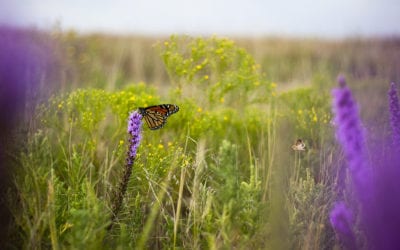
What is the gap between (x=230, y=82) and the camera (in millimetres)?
4902

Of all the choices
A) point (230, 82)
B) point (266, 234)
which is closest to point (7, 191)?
point (266, 234)

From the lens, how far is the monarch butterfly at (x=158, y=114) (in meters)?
3.59

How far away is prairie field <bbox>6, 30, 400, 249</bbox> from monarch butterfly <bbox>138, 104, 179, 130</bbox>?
0.22 feet

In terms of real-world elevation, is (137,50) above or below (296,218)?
above

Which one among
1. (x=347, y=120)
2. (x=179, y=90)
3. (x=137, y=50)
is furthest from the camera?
(x=137, y=50)

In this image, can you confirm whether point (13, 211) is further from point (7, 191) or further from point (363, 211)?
point (363, 211)

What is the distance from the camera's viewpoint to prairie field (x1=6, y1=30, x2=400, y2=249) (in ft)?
7.84

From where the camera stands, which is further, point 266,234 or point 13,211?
point 13,211

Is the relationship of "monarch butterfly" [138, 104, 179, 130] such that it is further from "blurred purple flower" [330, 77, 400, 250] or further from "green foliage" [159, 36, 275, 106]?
"blurred purple flower" [330, 77, 400, 250]

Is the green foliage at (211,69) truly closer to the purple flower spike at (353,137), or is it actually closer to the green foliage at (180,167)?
the green foliage at (180,167)

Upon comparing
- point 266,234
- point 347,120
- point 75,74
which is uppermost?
point 75,74

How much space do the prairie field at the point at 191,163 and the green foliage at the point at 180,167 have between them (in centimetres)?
1

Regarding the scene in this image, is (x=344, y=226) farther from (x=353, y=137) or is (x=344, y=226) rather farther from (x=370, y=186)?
(x=353, y=137)

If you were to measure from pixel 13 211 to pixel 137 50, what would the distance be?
43.1ft
